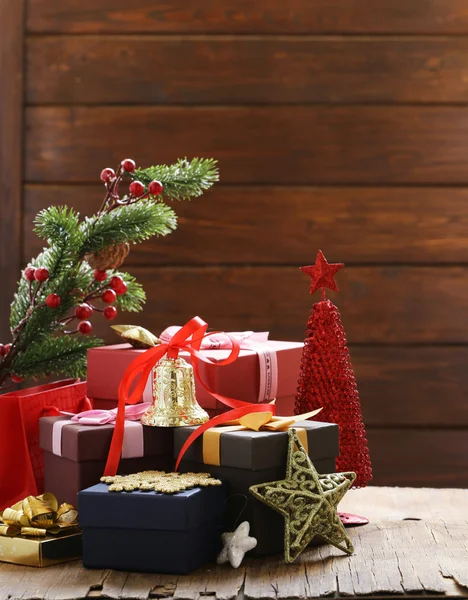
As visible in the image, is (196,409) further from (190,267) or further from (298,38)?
(298,38)

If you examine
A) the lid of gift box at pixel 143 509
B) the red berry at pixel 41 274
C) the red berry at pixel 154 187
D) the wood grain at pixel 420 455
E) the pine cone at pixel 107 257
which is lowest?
the wood grain at pixel 420 455

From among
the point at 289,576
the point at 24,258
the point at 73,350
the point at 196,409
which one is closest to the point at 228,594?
the point at 289,576

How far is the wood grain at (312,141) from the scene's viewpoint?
1503mm

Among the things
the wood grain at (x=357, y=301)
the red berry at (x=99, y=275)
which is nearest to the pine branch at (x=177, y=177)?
the red berry at (x=99, y=275)

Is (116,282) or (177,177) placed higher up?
(177,177)

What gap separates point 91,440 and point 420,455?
0.87 metres

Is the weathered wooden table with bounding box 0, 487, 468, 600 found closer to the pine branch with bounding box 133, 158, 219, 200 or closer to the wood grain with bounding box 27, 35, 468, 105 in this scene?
the pine branch with bounding box 133, 158, 219, 200

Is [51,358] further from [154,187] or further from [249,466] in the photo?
[249,466]

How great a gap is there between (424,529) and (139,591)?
362 mm

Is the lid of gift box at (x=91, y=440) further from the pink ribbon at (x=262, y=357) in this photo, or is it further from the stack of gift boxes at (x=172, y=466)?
the pink ribbon at (x=262, y=357)

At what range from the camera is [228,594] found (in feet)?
2.27

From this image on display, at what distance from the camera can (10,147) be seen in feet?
5.03

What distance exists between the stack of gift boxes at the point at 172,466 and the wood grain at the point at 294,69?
708mm

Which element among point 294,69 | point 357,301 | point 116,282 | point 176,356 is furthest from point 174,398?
point 294,69
